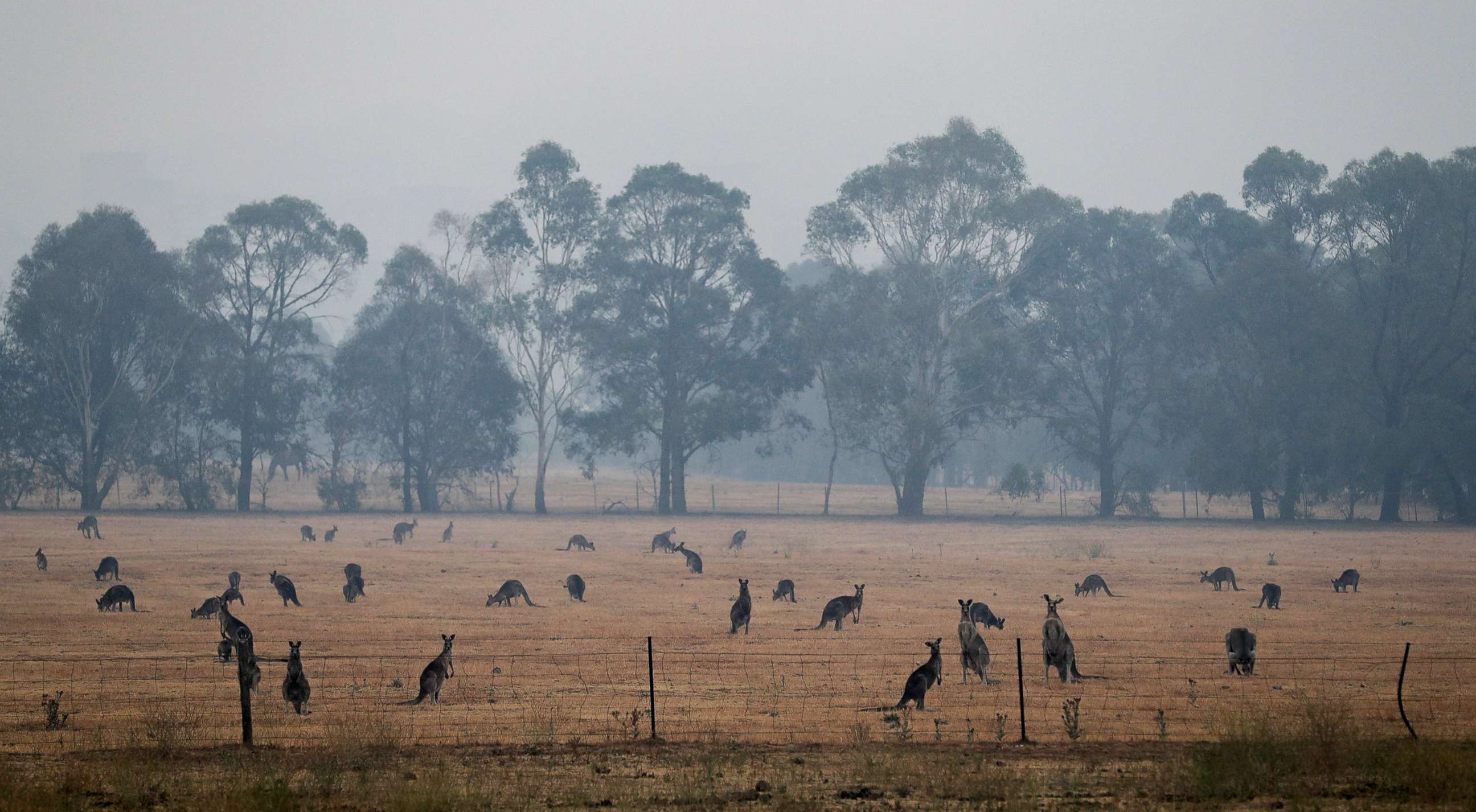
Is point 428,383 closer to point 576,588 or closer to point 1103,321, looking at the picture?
point 1103,321

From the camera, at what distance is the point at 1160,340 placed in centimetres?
6931

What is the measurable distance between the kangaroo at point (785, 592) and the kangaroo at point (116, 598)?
12.7 meters

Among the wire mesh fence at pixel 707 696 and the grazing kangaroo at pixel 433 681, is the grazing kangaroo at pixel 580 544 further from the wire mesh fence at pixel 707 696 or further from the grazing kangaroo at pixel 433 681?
the grazing kangaroo at pixel 433 681

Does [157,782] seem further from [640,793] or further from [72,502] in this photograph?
[72,502]

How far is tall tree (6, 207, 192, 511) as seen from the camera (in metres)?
65.2

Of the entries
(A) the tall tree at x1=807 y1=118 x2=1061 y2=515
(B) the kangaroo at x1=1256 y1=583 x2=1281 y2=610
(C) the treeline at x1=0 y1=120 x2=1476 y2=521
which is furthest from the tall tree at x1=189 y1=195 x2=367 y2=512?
(B) the kangaroo at x1=1256 y1=583 x2=1281 y2=610

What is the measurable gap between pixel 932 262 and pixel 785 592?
1805 inches

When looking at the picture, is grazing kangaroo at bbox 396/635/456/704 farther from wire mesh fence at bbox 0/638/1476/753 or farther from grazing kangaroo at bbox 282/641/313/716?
grazing kangaroo at bbox 282/641/313/716

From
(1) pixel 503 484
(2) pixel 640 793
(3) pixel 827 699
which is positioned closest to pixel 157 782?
(2) pixel 640 793

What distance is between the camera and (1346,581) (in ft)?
95.8

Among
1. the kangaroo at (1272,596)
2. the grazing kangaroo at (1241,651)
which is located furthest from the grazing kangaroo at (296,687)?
the kangaroo at (1272,596)

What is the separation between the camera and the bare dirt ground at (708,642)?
44.6ft

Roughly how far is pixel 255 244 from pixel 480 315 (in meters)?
12.8

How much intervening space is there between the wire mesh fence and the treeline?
154 ft
